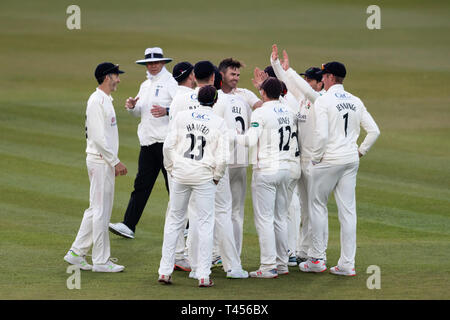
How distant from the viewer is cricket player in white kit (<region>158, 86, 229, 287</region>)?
26.4ft

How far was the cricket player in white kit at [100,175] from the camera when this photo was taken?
8.70 m

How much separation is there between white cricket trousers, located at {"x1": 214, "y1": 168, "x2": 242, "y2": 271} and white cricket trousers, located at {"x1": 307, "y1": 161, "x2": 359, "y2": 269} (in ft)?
3.19

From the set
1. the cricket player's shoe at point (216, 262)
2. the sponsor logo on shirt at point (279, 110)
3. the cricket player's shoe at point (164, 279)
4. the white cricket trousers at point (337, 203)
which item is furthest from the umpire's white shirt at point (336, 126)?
the cricket player's shoe at point (164, 279)

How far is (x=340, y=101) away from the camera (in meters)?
8.69

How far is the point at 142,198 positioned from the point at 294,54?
56.8ft

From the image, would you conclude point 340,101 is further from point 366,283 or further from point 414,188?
point 414,188

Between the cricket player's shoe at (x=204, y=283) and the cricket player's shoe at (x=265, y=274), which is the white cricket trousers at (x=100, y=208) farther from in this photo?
the cricket player's shoe at (x=265, y=274)

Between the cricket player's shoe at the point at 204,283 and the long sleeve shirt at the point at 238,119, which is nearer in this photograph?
the cricket player's shoe at the point at 204,283

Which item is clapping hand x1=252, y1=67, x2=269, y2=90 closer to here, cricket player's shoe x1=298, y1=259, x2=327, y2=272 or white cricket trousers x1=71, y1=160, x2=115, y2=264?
white cricket trousers x1=71, y1=160, x2=115, y2=264

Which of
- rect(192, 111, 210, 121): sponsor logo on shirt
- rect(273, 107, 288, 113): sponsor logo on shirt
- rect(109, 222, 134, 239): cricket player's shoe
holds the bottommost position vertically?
rect(109, 222, 134, 239): cricket player's shoe

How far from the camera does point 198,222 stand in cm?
815

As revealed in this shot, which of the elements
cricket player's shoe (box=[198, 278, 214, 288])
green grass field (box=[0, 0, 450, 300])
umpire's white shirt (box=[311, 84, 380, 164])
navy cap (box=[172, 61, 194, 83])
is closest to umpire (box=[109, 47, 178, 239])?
green grass field (box=[0, 0, 450, 300])

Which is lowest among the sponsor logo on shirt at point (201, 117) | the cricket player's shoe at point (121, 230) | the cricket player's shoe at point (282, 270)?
the cricket player's shoe at point (282, 270)

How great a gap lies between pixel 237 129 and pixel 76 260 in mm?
2395
